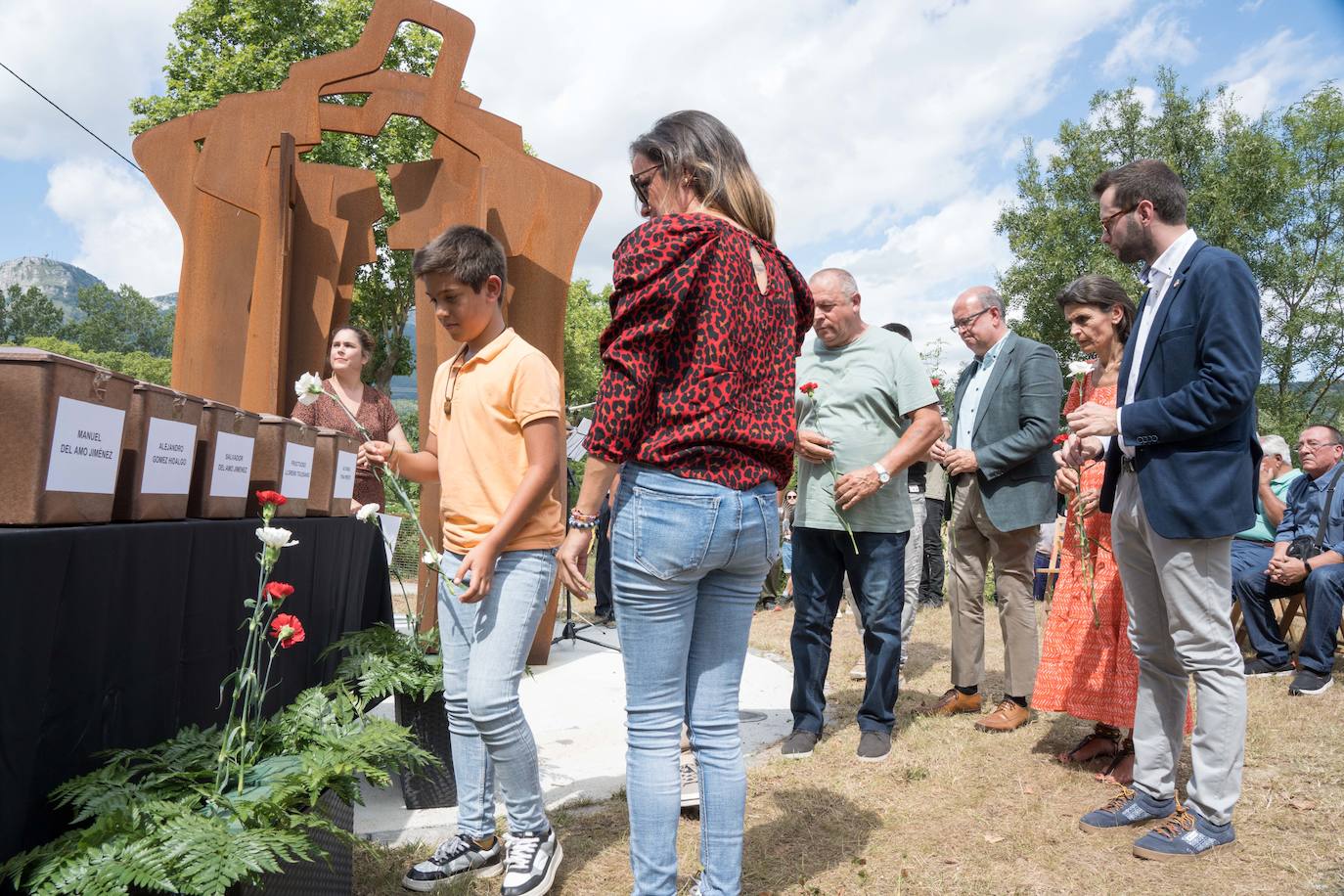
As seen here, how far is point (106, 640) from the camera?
1768 millimetres

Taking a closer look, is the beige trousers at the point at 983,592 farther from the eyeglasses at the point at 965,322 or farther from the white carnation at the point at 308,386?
the white carnation at the point at 308,386

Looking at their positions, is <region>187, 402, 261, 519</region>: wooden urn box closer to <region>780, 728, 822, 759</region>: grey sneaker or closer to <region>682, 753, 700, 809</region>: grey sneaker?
<region>682, 753, 700, 809</region>: grey sneaker

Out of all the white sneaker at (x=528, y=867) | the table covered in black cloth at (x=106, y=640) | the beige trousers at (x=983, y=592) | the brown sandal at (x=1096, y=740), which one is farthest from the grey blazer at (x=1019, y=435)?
the table covered in black cloth at (x=106, y=640)

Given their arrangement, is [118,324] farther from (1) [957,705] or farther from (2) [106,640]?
(2) [106,640]

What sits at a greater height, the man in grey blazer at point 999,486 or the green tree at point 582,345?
the green tree at point 582,345

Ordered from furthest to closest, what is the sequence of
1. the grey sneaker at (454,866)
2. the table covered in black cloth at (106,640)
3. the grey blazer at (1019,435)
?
the grey blazer at (1019,435) < the grey sneaker at (454,866) < the table covered in black cloth at (106,640)

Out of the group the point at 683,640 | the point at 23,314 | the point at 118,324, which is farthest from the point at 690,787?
the point at 118,324

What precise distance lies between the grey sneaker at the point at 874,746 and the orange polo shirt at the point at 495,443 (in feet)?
6.54

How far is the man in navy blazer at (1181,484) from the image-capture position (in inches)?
100

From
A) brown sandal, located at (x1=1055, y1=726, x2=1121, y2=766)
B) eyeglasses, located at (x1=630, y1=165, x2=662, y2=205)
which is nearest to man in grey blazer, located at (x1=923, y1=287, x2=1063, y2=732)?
brown sandal, located at (x1=1055, y1=726, x2=1121, y2=766)

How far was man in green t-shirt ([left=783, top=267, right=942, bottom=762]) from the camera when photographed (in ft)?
12.3

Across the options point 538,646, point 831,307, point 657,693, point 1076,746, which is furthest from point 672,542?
point 538,646

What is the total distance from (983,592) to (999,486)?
54 centimetres

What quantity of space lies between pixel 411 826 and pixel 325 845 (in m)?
1.04
